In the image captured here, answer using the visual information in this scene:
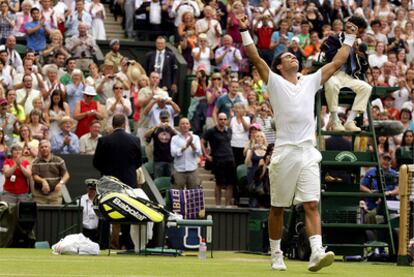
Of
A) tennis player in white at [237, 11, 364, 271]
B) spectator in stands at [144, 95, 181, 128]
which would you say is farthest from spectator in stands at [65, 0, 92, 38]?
tennis player in white at [237, 11, 364, 271]

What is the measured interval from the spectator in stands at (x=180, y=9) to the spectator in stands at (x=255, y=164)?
5.81 meters

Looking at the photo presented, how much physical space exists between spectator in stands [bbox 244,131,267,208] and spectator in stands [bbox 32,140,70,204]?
3442 mm

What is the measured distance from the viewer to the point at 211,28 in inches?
1199

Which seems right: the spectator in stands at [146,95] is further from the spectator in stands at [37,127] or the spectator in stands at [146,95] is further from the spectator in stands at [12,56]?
the spectator in stands at [12,56]

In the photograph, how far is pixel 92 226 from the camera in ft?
72.7

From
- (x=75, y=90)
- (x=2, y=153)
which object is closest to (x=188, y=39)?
(x=75, y=90)

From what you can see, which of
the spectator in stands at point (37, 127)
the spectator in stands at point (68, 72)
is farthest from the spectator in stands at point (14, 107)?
the spectator in stands at point (68, 72)

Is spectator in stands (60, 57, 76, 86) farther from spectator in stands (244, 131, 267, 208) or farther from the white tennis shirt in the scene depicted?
the white tennis shirt

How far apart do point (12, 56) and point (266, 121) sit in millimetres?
5175

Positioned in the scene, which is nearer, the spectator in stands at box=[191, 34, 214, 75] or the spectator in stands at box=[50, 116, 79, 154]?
the spectator in stands at box=[50, 116, 79, 154]

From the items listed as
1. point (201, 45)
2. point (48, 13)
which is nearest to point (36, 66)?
point (48, 13)

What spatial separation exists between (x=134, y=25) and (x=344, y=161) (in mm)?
12943

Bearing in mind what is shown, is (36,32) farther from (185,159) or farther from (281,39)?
(281,39)

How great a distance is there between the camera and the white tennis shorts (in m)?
14.2
